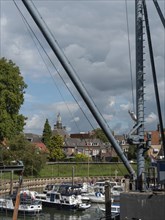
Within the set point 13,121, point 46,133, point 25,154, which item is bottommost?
point 25,154

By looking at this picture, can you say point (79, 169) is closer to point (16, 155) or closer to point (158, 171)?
point (16, 155)

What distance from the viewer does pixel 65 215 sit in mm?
52625

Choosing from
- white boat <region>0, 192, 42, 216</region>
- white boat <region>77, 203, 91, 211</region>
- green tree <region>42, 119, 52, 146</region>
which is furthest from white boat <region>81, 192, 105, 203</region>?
green tree <region>42, 119, 52, 146</region>

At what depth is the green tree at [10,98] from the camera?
225ft

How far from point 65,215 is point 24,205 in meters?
Result: 4.55

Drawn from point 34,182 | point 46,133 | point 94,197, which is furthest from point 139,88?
point 46,133

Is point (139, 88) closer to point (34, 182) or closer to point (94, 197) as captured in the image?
point (94, 197)

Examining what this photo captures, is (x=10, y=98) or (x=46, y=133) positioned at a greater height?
(x=46, y=133)

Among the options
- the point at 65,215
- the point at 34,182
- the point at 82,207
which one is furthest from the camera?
the point at 34,182

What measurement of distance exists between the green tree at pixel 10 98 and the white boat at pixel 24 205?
1707 centimetres

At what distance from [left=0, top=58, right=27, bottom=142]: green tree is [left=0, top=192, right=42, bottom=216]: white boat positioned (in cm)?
1707

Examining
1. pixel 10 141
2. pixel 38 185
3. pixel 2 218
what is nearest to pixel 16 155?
pixel 10 141

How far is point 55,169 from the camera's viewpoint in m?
98.8

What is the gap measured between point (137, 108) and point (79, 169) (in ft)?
280
